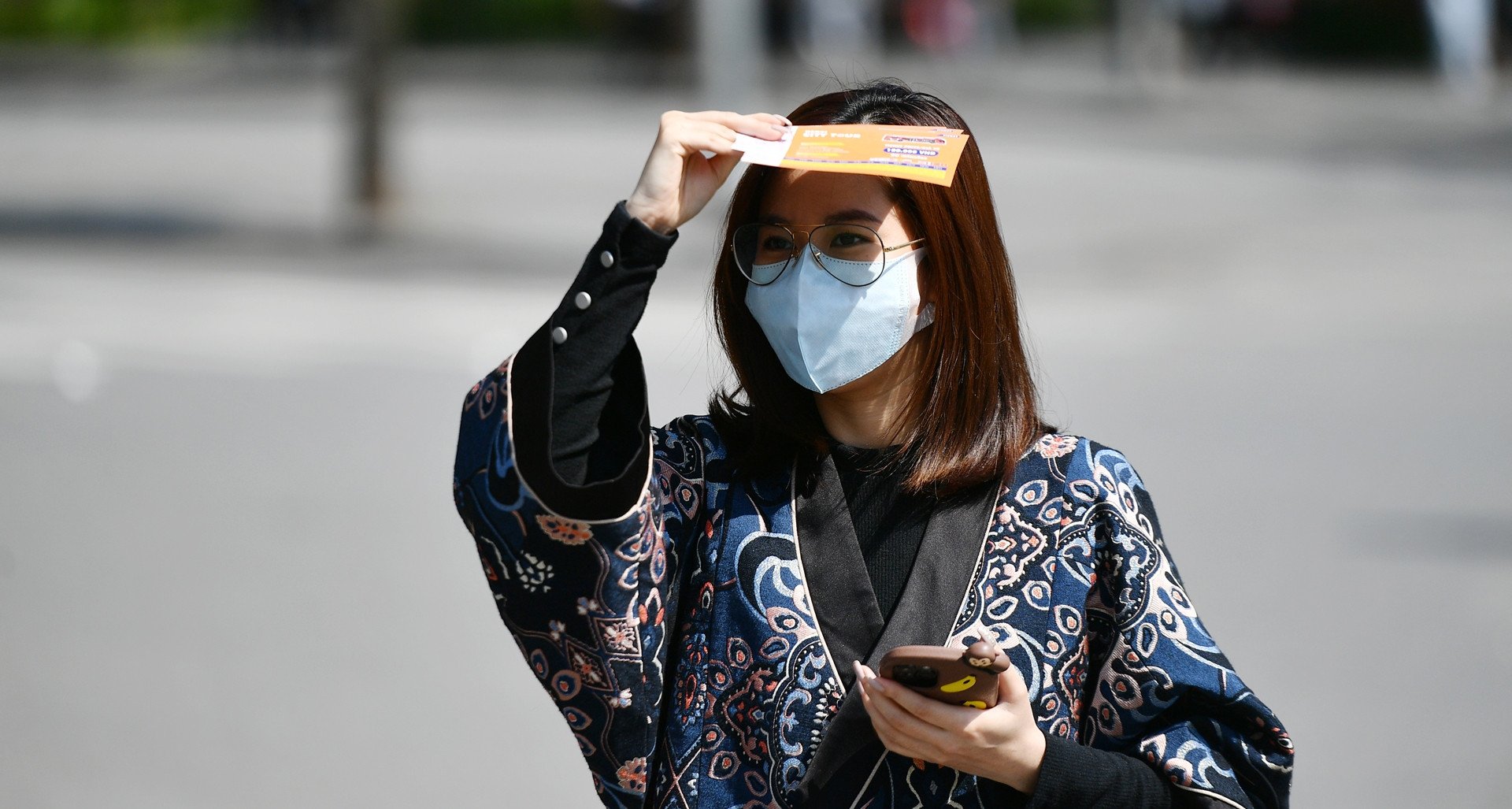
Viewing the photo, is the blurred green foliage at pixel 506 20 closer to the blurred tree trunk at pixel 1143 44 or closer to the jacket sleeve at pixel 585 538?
the blurred tree trunk at pixel 1143 44

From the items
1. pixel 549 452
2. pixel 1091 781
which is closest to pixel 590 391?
pixel 549 452

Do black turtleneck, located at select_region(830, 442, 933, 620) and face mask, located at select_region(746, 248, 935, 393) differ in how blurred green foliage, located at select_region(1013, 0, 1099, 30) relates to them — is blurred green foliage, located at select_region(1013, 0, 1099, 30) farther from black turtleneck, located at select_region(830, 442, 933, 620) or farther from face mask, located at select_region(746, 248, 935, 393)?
black turtleneck, located at select_region(830, 442, 933, 620)

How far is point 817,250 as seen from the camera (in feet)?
6.58

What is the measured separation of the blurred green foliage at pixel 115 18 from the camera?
26000 mm

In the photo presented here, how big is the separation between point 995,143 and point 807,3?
366 inches

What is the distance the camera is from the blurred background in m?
4.81

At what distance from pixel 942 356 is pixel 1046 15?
28.9 metres

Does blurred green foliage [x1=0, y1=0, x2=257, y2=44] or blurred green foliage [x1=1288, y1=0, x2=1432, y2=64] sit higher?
blurred green foliage [x1=1288, y1=0, x2=1432, y2=64]

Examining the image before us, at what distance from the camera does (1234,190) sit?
14.5 metres

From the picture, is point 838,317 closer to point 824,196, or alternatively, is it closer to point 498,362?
point 824,196

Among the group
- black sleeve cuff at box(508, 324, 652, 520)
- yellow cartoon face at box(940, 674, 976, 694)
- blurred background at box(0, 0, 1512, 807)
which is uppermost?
black sleeve cuff at box(508, 324, 652, 520)

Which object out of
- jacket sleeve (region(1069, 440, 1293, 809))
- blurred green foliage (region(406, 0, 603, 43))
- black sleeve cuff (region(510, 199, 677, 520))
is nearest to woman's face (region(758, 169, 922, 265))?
black sleeve cuff (region(510, 199, 677, 520))

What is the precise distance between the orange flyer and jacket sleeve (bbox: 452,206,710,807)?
18 centimetres

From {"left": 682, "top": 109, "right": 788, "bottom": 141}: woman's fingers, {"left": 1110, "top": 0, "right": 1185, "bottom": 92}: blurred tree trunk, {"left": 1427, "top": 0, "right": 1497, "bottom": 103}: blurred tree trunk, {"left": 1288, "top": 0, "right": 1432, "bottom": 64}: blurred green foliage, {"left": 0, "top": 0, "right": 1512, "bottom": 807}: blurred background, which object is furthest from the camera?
{"left": 1288, "top": 0, "right": 1432, "bottom": 64}: blurred green foliage
